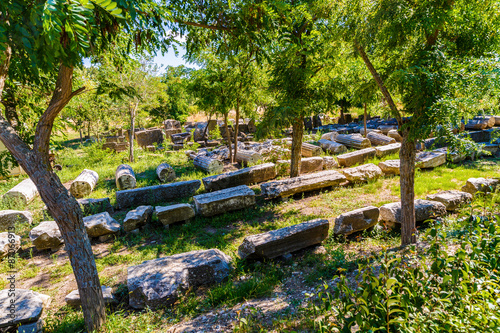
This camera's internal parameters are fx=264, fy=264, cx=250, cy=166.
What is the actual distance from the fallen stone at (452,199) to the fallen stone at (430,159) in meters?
3.27

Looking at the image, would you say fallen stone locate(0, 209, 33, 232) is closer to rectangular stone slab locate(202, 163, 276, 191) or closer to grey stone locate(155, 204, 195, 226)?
grey stone locate(155, 204, 195, 226)

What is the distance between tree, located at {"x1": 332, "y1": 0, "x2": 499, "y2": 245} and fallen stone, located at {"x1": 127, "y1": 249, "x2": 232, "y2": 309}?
2.98 m

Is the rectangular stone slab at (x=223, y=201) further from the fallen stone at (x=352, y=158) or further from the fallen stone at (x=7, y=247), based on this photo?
the fallen stone at (x=352, y=158)

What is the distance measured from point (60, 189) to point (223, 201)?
4339mm

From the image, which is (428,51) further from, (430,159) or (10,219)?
(10,219)

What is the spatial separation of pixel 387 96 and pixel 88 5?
4.36m

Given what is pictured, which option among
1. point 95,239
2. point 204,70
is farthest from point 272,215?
point 204,70

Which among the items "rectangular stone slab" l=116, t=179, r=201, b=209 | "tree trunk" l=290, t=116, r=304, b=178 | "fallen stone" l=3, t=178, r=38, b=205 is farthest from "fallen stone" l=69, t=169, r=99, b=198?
"tree trunk" l=290, t=116, r=304, b=178

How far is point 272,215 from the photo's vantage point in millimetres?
7000

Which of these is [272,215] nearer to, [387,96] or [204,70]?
[387,96]

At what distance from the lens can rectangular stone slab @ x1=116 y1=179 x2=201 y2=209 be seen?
25.3 feet

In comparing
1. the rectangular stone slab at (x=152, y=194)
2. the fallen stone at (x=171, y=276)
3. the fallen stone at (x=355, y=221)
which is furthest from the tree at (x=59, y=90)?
the rectangular stone slab at (x=152, y=194)

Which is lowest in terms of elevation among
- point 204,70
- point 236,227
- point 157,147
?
point 236,227

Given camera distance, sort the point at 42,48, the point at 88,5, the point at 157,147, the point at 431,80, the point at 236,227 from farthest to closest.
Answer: the point at 157,147
the point at 236,227
the point at 431,80
the point at 42,48
the point at 88,5
